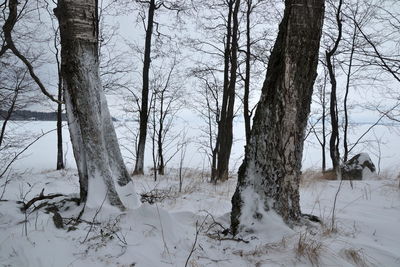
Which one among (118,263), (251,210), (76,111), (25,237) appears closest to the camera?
(118,263)

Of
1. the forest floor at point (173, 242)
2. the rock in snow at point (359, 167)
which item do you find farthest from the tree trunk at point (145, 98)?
the rock in snow at point (359, 167)

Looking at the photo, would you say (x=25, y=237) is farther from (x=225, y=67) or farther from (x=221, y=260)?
(x=225, y=67)

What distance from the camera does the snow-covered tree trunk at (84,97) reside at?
2645mm

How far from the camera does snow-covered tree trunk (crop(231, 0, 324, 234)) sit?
2.14 meters

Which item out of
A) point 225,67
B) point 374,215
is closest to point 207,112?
point 225,67

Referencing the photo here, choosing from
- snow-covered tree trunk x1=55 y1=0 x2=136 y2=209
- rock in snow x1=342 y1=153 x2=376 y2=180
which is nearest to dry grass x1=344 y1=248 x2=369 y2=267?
snow-covered tree trunk x1=55 y1=0 x2=136 y2=209

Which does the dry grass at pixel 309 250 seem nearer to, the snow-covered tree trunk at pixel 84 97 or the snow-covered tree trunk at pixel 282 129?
the snow-covered tree trunk at pixel 282 129

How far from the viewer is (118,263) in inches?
68.2

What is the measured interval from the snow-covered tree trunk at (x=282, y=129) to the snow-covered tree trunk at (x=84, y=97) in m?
1.40

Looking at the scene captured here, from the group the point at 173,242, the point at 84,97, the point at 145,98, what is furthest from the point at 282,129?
the point at 145,98

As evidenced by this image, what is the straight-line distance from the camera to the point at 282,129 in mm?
2162

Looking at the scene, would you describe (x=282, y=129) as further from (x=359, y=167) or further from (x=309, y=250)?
(x=359, y=167)

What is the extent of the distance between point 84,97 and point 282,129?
2028 millimetres

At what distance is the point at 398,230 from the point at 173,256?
6.72ft
